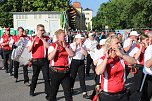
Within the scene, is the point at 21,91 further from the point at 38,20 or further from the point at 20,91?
the point at 38,20

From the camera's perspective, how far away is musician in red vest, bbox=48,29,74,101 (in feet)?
22.7

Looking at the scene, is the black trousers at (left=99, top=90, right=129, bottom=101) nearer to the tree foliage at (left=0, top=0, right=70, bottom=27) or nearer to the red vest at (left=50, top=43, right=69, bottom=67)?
the red vest at (left=50, top=43, right=69, bottom=67)

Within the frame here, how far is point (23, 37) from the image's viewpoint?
10953 millimetres

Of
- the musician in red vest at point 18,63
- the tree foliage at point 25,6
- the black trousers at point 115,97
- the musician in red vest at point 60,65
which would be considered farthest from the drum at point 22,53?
the tree foliage at point 25,6

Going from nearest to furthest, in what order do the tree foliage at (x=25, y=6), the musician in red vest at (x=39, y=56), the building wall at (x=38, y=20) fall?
1. the musician in red vest at (x=39, y=56)
2. the building wall at (x=38, y=20)
3. the tree foliage at (x=25, y=6)

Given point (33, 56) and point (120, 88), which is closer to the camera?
point (120, 88)

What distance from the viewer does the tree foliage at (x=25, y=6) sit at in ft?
183

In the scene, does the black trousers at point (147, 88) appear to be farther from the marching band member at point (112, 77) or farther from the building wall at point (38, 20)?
the building wall at point (38, 20)

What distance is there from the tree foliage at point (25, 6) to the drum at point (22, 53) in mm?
44091

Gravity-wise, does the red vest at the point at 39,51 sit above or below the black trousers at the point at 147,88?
above

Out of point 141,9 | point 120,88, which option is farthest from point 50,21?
point 120,88

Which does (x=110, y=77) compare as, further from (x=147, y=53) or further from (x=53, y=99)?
(x=53, y=99)

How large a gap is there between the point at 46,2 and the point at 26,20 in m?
15.7

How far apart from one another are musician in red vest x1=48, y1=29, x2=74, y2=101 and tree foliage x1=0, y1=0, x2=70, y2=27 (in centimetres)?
4789
